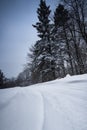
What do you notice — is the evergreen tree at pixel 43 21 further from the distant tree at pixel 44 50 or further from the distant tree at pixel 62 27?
the distant tree at pixel 62 27

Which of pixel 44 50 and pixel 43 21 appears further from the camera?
pixel 43 21

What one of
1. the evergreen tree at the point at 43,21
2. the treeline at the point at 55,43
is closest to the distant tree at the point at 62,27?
the treeline at the point at 55,43

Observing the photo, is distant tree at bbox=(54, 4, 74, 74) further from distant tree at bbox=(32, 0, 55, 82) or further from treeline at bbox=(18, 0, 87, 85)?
distant tree at bbox=(32, 0, 55, 82)

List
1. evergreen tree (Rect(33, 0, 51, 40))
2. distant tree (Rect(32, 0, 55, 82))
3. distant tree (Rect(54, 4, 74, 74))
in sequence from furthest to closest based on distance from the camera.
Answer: evergreen tree (Rect(33, 0, 51, 40))
distant tree (Rect(32, 0, 55, 82))
distant tree (Rect(54, 4, 74, 74))

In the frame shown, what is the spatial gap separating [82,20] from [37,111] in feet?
45.2

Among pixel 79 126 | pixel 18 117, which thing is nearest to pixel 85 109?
pixel 79 126

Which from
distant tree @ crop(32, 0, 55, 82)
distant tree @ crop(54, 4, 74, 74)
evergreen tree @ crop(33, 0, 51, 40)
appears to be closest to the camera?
distant tree @ crop(54, 4, 74, 74)

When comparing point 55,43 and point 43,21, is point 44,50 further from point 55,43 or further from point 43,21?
point 43,21

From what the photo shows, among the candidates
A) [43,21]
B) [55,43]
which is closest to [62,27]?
[55,43]

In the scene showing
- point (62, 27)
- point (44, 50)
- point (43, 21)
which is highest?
point (43, 21)

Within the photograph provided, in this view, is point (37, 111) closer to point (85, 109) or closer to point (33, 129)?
point (33, 129)

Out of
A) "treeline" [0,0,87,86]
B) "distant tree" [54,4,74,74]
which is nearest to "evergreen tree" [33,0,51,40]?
"treeline" [0,0,87,86]

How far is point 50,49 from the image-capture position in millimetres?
19812

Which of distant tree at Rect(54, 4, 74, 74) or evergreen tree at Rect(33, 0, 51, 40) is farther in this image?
evergreen tree at Rect(33, 0, 51, 40)
